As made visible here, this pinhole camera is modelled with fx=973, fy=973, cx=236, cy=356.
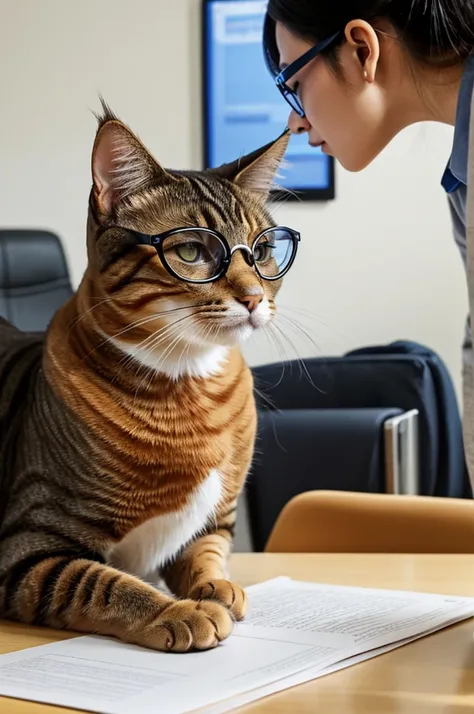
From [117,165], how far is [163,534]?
1.26 feet

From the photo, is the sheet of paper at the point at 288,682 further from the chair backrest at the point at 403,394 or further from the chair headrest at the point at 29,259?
the chair headrest at the point at 29,259

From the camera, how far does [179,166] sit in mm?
3148

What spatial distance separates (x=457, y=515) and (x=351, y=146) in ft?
1.80

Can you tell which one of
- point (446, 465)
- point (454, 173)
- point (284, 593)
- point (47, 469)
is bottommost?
point (446, 465)

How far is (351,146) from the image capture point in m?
1.02

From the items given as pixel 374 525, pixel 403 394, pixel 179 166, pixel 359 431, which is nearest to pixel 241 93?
pixel 179 166

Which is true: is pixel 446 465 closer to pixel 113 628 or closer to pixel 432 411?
pixel 432 411

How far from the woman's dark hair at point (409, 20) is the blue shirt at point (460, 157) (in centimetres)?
4

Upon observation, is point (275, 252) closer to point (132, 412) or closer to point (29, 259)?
point (132, 412)

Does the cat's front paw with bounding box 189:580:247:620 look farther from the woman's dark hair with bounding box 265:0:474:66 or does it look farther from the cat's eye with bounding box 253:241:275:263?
the woman's dark hair with bounding box 265:0:474:66

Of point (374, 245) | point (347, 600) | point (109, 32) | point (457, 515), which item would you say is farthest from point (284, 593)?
point (109, 32)

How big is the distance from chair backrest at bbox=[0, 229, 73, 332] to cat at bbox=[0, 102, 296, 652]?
4.37 feet

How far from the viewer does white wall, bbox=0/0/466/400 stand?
9.77ft

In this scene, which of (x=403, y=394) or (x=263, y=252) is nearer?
(x=263, y=252)
